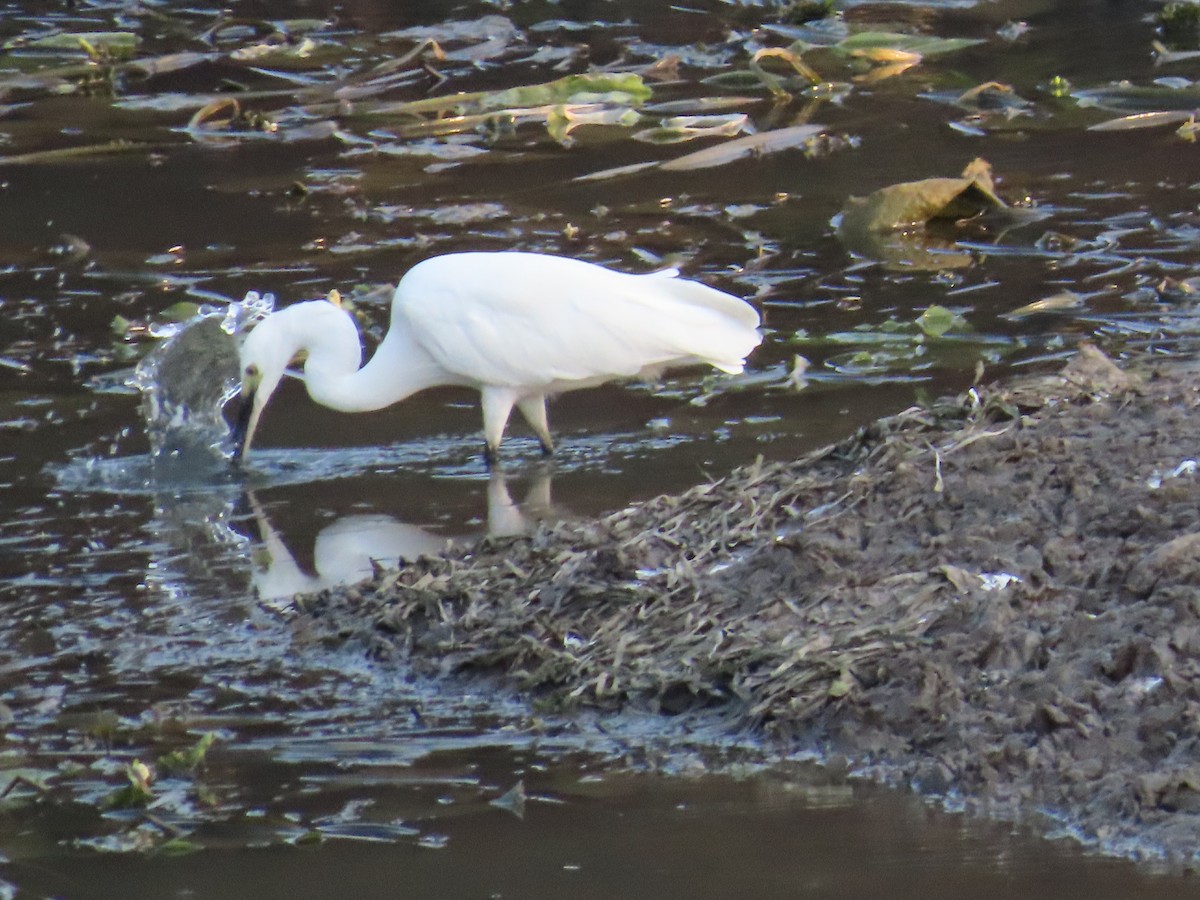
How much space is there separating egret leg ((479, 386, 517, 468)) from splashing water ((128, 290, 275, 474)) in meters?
1.12

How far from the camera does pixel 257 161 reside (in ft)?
42.1

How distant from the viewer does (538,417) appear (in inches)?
311

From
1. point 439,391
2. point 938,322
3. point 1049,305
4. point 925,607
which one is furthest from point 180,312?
point 925,607

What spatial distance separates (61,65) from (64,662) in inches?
428

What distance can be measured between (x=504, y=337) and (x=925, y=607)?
10.0 ft

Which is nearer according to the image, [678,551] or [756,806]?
[756,806]

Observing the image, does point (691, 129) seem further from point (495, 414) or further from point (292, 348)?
point (495, 414)

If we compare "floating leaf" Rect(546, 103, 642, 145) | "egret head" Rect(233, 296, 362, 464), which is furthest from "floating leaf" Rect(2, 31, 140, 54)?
"egret head" Rect(233, 296, 362, 464)

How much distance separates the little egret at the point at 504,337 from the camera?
7.73 metres

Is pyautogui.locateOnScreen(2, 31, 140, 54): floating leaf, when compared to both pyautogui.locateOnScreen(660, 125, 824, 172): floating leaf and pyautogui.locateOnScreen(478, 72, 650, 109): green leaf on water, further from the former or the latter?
pyautogui.locateOnScreen(660, 125, 824, 172): floating leaf

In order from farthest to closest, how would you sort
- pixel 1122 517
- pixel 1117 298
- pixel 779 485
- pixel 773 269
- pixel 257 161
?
pixel 257 161, pixel 773 269, pixel 1117 298, pixel 779 485, pixel 1122 517

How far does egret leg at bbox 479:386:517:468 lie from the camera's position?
25.5ft

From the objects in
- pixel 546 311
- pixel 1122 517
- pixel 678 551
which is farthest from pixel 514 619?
pixel 546 311

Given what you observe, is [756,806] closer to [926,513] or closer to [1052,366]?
[926,513]
